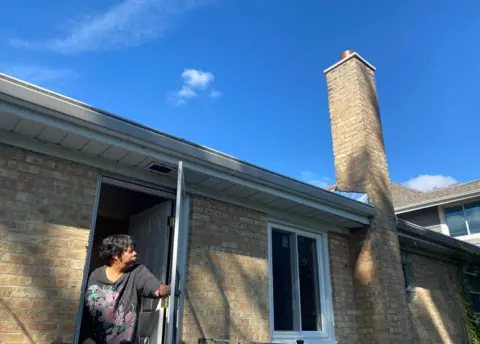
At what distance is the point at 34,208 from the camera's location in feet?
11.4

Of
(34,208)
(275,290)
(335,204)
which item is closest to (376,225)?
(335,204)

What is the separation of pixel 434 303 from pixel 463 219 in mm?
8858

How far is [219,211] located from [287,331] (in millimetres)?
1952

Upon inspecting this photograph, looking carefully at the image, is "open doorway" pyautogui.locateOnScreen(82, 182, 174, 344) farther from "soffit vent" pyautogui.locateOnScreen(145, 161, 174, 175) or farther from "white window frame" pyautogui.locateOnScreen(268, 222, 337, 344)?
"white window frame" pyautogui.locateOnScreen(268, 222, 337, 344)

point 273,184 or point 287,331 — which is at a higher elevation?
point 273,184

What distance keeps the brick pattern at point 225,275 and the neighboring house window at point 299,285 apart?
327mm

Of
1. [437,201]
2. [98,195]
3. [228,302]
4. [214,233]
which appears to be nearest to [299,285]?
[228,302]

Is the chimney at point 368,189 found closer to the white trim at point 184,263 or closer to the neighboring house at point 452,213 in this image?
the white trim at point 184,263

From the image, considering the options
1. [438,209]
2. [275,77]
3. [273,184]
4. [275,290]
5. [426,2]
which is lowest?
[275,290]

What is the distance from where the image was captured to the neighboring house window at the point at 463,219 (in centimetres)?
1460

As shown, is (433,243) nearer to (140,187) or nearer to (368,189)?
(368,189)

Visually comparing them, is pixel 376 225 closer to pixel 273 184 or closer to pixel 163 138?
pixel 273 184

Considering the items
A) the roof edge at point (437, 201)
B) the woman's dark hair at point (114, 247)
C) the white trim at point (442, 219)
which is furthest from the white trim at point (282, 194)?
the white trim at point (442, 219)

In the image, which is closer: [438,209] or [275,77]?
[275,77]
